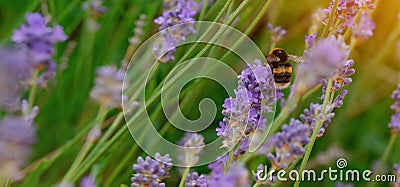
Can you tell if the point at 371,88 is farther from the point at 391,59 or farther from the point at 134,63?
the point at 134,63

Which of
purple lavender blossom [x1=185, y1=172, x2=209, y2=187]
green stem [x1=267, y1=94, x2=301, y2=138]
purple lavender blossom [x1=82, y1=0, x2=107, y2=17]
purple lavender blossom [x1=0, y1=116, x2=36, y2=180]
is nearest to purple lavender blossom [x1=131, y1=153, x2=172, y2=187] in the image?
purple lavender blossom [x1=185, y1=172, x2=209, y2=187]

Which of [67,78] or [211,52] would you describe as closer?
[211,52]

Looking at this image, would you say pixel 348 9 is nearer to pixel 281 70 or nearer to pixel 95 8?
pixel 281 70

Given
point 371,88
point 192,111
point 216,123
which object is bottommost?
point 192,111

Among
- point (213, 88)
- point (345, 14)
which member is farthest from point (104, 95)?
point (213, 88)

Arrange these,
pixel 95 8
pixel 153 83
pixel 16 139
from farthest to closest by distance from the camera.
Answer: pixel 95 8, pixel 153 83, pixel 16 139

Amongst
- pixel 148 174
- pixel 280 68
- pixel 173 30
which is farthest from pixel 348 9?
pixel 148 174

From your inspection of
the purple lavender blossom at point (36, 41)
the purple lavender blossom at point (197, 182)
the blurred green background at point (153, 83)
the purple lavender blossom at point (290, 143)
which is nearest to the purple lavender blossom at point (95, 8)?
the blurred green background at point (153, 83)
